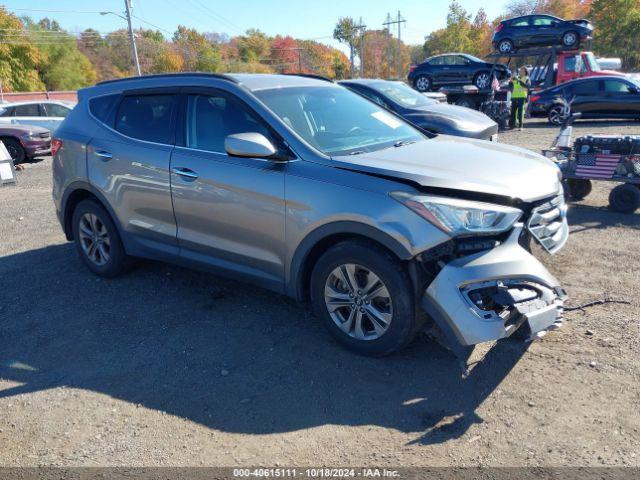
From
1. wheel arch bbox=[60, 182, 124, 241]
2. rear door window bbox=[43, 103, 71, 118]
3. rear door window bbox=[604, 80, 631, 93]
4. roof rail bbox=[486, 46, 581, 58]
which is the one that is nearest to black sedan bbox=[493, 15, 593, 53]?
roof rail bbox=[486, 46, 581, 58]

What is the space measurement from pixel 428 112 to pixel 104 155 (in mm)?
6507

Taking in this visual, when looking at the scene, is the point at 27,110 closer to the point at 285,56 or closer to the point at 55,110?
the point at 55,110

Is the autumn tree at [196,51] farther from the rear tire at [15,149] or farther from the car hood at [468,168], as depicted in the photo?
the car hood at [468,168]

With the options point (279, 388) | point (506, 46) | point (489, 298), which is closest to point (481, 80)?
point (506, 46)

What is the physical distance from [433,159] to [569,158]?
4271 mm

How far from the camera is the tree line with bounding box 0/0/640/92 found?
49.8m

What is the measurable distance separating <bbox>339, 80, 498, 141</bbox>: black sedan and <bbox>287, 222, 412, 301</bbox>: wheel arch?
512cm

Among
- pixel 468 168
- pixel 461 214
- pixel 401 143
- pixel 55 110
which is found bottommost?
pixel 461 214

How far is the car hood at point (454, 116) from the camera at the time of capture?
926cm

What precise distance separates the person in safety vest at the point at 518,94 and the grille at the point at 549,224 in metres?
13.7

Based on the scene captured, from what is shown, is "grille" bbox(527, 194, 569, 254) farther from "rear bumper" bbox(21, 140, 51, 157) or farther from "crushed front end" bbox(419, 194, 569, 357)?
"rear bumper" bbox(21, 140, 51, 157)

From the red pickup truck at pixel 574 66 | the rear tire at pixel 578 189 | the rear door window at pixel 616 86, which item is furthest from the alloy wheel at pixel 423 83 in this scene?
the rear tire at pixel 578 189

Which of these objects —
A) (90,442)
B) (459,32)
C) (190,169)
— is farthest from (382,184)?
(459,32)

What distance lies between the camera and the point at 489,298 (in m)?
3.18
